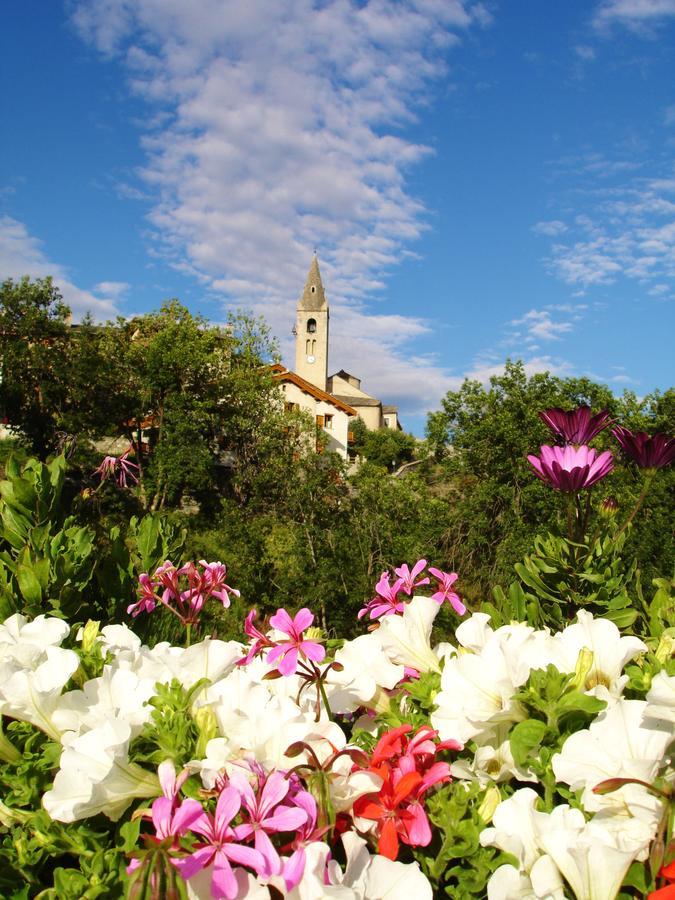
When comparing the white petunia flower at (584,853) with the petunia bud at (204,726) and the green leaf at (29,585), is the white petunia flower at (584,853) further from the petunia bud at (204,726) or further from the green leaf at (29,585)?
the green leaf at (29,585)

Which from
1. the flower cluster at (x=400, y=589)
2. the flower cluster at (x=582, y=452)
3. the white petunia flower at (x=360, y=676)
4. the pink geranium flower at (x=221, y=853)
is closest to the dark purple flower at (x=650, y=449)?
the flower cluster at (x=582, y=452)

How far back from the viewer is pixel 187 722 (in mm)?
1037

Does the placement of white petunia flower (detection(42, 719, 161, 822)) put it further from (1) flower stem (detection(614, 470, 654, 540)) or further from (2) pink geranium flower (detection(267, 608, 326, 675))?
(1) flower stem (detection(614, 470, 654, 540))

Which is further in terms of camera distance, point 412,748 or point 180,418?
point 180,418

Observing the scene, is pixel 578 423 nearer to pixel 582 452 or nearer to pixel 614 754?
pixel 582 452

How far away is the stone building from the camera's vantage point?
3691 cm

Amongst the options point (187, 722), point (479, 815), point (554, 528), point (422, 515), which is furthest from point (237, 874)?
point (422, 515)

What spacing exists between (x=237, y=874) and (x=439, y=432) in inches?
941

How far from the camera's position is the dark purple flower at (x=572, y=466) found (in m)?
1.73

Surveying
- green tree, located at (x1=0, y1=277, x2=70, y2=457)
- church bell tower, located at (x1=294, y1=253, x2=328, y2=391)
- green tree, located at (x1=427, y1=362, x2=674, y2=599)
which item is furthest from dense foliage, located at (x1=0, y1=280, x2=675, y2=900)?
church bell tower, located at (x1=294, y1=253, x2=328, y2=391)

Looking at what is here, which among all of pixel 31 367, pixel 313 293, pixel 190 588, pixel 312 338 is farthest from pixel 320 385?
pixel 190 588

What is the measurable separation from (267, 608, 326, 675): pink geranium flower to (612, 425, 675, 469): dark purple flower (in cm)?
122

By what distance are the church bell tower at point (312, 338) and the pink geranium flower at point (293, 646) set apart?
4858 cm

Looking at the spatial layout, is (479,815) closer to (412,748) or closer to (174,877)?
(412,748)
